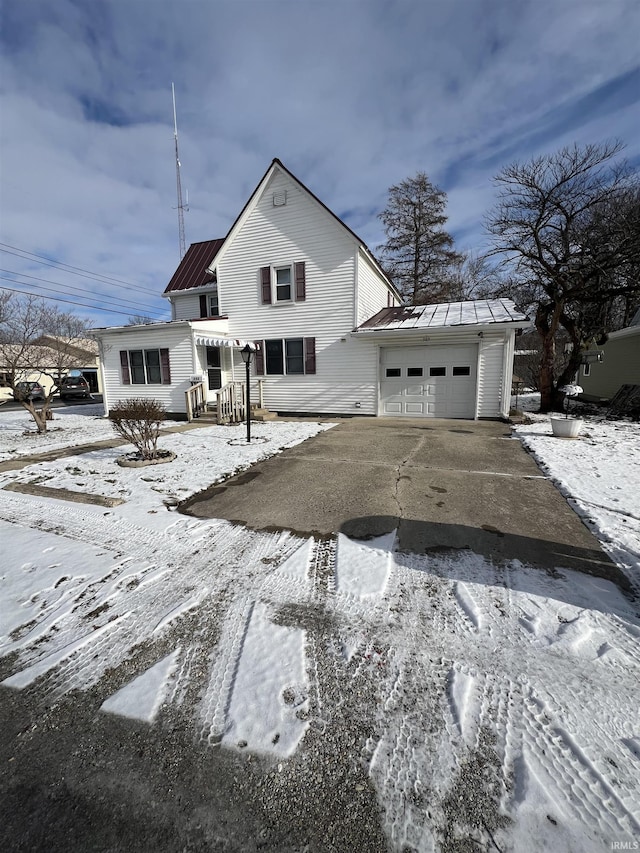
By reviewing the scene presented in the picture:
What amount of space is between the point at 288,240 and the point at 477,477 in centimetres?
1067

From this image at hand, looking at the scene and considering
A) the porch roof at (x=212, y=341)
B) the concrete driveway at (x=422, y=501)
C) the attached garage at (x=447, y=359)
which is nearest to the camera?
the concrete driveway at (x=422, y=501)

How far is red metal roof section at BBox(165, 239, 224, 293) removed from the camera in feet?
50.3

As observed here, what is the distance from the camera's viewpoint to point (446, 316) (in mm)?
11422

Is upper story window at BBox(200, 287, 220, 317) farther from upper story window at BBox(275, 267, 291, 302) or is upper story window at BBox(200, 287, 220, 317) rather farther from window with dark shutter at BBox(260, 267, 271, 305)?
upper story window at BBox(275, 267, 291, 302)

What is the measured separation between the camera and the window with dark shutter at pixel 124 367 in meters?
13.0

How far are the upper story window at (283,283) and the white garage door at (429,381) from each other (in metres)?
3.72

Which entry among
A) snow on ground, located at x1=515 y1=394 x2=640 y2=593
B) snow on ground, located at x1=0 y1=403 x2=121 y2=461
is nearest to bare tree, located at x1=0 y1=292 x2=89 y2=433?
snow on ground, located at x1=0 y1=403 x2=121 y2=461

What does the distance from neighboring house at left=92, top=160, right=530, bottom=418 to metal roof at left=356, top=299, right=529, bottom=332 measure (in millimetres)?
49

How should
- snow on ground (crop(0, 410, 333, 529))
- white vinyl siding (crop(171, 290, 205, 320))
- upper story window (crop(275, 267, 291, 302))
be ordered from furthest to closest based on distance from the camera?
1. white vinyl siding (crop(171, 290, 205, 320))
2. upper story window (crop(275, 267, 291, 302))
3. snow on ground (crop(0, 410, 333, 529))

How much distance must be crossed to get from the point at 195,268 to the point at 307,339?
24.1ft

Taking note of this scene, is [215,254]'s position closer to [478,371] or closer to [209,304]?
[209,304]

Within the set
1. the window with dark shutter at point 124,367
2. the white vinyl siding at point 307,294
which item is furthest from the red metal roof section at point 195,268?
the window with dark shutter at point 124,367

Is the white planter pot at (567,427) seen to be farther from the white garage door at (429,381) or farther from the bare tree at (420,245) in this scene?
the bare tree at (420,245)

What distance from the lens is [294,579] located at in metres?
2.86
